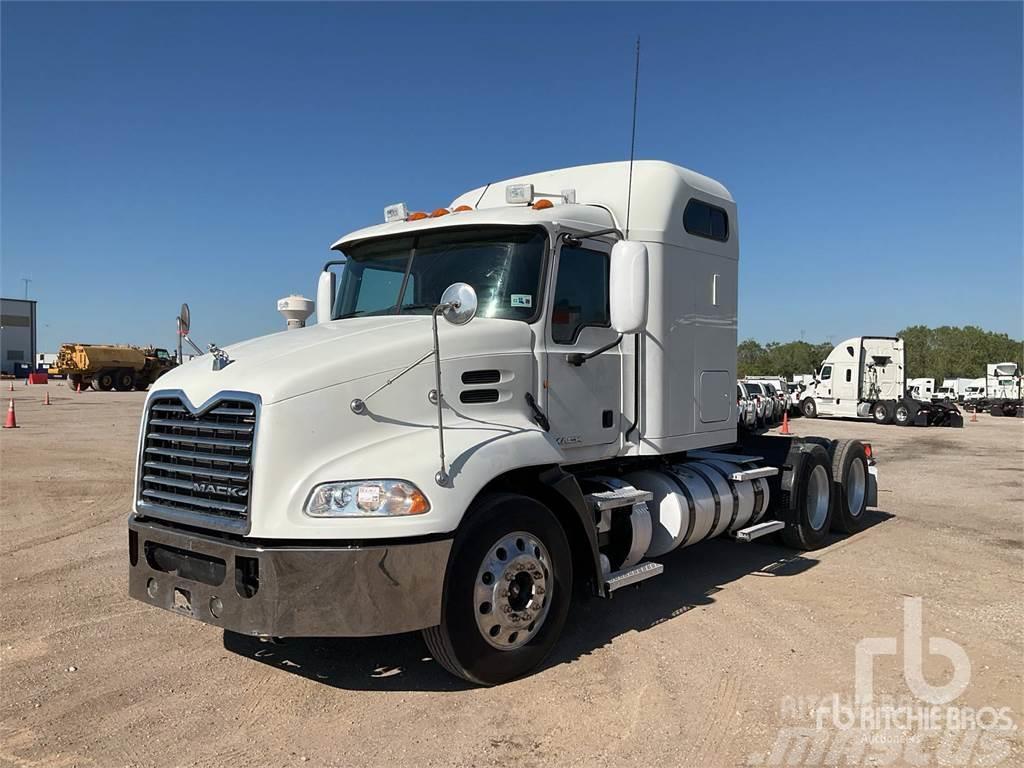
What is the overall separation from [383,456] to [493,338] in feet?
3.85

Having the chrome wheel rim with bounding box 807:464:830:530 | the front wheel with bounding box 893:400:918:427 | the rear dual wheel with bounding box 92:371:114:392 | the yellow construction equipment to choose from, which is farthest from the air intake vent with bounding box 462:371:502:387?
the rear dual wheel with bounding box 92:371:114:392

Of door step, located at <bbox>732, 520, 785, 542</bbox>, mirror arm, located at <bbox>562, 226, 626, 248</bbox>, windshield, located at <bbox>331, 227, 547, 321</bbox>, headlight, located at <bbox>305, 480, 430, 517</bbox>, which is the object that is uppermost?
mirror arm, located at <bbox>562, 226, 626, 248</bbox>

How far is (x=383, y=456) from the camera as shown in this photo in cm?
416

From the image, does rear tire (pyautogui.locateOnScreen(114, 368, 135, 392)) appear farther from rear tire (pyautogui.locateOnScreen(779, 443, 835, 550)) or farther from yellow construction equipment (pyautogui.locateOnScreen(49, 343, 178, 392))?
rear tire (pyautogui.locateOnScreen(779, 443, 835, 550))

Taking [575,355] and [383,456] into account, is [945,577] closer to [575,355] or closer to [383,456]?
[575,355]

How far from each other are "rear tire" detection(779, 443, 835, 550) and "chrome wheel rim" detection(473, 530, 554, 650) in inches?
161

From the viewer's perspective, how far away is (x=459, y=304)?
4355 mm

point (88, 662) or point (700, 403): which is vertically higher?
point (700, 403)

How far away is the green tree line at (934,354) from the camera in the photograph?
288ft

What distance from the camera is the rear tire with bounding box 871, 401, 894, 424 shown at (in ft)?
104

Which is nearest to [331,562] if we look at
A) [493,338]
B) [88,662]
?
[493,338]

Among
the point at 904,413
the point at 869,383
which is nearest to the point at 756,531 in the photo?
the point at 904,413

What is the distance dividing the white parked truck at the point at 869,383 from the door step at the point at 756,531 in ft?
87.4

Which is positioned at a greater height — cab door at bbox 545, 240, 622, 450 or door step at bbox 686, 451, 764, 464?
cab door at bbox 545, 240, 622, 450
